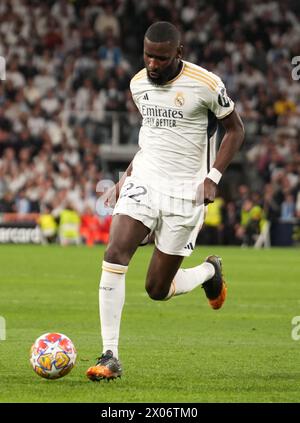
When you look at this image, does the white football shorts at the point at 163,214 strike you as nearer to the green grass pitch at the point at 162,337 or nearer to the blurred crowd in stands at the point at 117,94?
the green grass pitch at the point at 162,337

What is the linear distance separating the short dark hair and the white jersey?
37 cm

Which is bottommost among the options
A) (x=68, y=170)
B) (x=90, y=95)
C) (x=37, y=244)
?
(x=37, y=244)

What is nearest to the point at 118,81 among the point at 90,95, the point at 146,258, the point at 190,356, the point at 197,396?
the point at 90,95

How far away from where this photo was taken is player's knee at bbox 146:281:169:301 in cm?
842

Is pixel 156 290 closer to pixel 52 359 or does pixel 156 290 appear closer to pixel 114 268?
pixel 114 268

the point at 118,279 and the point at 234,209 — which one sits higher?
the point at 118,279

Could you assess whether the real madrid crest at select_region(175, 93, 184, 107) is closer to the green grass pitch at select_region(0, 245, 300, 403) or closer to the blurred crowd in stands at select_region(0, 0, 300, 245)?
the green grass pitch at select_region(0, 245, 300, 403)

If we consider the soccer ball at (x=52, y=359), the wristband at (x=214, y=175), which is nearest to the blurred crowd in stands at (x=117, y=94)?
the wristband at (x=214, y=175)
